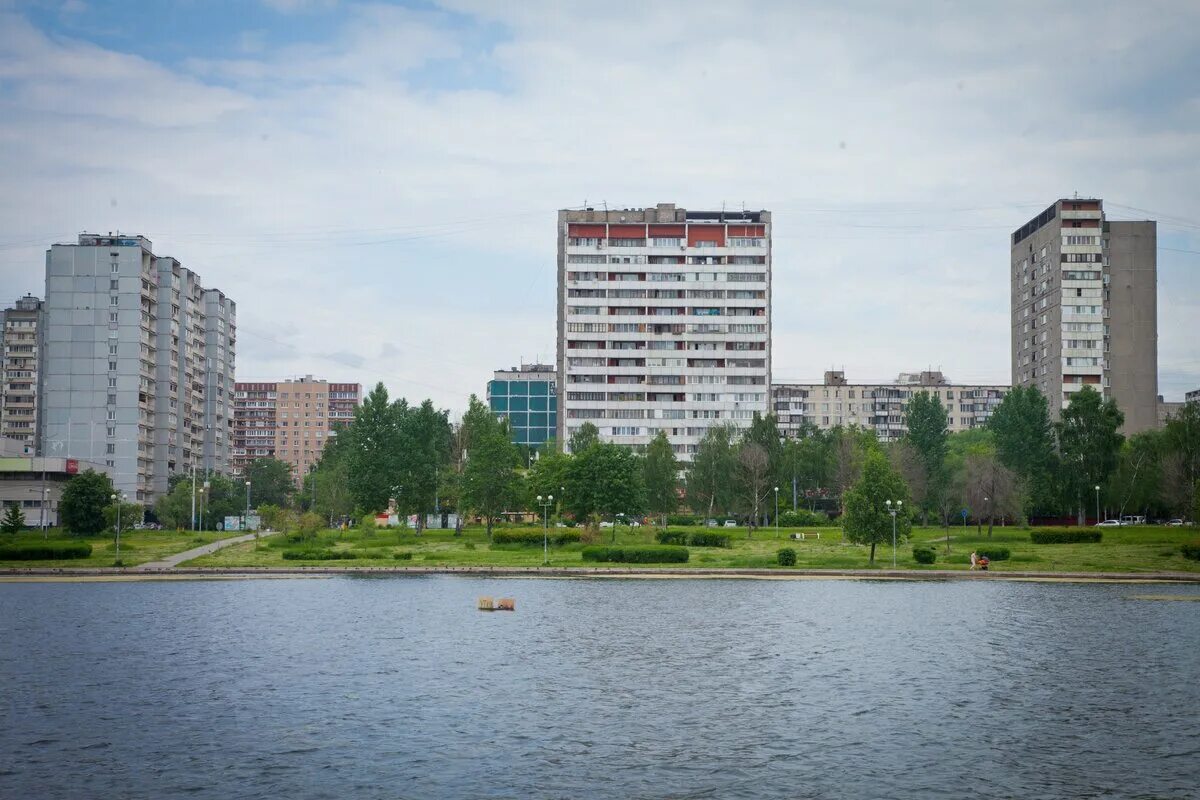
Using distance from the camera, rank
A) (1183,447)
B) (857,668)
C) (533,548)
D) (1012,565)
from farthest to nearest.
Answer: (1183,447)
(533,548)
(1012,565)
(857,668)

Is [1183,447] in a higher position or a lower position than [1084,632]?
higher

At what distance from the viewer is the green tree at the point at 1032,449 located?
144750 mm

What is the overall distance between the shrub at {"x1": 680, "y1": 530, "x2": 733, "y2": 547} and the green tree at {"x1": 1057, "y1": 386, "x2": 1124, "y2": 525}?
4898cm

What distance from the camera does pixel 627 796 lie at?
28.9 metres

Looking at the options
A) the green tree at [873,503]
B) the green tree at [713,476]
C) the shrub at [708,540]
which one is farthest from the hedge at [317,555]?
the green tree at [713,476]

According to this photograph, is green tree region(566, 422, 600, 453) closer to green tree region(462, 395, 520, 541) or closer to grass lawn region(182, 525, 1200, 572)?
green tree region(462, 395, 520, 541)

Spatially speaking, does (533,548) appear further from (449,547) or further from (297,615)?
(297,615)

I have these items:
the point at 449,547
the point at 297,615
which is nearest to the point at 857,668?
the point at 297,615

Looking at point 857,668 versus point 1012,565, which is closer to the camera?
point 857,668

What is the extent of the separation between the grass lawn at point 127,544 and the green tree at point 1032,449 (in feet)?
330

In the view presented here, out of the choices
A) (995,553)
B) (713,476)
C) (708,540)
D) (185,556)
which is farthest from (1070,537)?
(185,556)

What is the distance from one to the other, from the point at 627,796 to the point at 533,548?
9284cm

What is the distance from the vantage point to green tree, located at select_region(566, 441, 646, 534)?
416 feet

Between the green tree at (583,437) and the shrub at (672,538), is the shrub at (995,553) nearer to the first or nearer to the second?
the shrub at (672,538)
